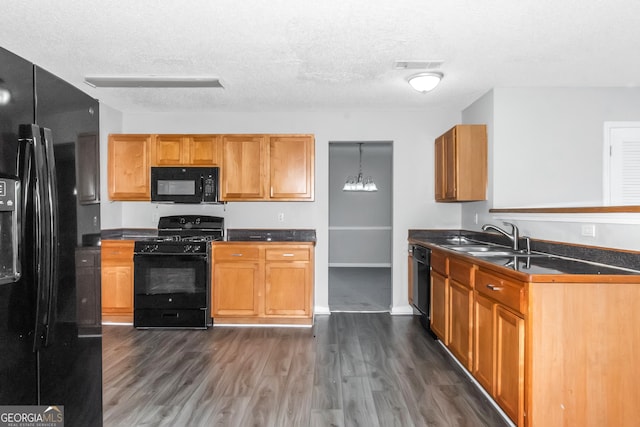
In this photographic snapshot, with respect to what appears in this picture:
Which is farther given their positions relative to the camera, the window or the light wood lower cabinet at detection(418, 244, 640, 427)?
the window

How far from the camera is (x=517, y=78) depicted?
3.56 meters

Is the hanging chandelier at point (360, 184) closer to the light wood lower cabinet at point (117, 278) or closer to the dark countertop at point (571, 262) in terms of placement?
the light wood lower cabinet at point (117, 278)

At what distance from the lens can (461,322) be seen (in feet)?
9.68

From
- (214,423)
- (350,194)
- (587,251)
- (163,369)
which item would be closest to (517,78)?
(587,251)

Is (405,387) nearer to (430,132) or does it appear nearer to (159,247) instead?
(159,247)

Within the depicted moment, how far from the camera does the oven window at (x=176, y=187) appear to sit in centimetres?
438

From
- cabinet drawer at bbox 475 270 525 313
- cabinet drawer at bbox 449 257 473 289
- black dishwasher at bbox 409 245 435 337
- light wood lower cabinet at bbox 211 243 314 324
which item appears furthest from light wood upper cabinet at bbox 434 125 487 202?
light wood lower cabinet at bbox 211 243 314 324

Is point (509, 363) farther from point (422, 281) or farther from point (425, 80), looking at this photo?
point (425, 80)

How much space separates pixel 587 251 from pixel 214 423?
95.6 inches

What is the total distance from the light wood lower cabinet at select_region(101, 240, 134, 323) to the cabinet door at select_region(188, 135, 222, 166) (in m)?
1.14

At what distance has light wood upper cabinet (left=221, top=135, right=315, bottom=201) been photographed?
445 centimetres

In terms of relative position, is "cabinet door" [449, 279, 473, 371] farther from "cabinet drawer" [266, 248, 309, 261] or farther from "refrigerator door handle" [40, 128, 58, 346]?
"refrigerator door handle" [40, 128, 58, 346]

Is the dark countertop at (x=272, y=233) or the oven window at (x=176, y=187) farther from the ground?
the oven window at (x=176, y=187)

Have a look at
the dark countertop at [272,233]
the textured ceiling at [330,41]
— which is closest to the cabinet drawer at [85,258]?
the textured ceiling at [330,41]
